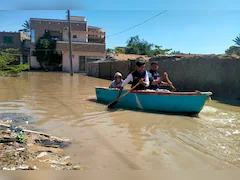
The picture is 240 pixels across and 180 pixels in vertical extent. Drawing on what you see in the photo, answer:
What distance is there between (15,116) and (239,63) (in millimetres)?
7880

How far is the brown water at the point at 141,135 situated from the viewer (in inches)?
134

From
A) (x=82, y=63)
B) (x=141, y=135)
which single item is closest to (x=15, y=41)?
(x=82, y=63)

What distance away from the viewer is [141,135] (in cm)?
471

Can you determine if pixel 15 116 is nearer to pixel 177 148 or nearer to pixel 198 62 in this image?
pixel 177 148

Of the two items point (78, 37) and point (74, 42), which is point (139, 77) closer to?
point (74, 42)

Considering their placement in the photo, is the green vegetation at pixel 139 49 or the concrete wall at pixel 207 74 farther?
the green vegetation at pixel 139 49

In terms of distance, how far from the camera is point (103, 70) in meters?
22.7

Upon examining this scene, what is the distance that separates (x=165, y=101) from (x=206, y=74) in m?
4.59

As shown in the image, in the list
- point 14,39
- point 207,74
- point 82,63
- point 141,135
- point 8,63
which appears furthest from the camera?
point 14,39

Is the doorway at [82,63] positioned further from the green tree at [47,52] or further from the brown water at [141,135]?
the brown water at [141,135]

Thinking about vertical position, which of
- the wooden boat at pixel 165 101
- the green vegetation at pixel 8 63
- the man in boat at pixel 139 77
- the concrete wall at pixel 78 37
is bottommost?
the wooden boat at pixel 165 101

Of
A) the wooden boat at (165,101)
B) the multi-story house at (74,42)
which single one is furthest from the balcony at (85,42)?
the wooden boat at (165,101)

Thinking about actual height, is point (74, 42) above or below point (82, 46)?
above

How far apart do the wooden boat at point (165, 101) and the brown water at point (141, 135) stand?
300mm
